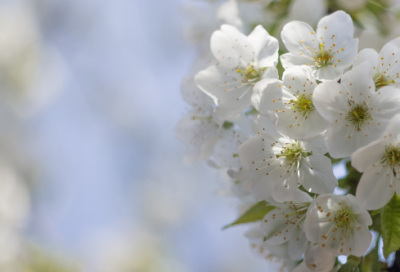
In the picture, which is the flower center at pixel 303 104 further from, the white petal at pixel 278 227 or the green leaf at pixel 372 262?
the green leaf at pixel 372 262

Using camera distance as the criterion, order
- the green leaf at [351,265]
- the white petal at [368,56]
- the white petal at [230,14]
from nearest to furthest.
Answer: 1. the white petal at [368,56]
2. the green leaf at [351,265]
3. the white petal at [230,14]

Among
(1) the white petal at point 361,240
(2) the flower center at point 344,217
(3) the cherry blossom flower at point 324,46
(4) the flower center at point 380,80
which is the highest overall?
(3) the cherry blossom flower at point 324,46

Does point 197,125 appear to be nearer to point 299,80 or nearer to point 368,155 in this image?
point 299,80

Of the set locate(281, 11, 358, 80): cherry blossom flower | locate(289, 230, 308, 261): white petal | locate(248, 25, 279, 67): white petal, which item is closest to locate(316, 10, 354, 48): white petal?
locate(281, 11, 358, 80): cherry blossom flower

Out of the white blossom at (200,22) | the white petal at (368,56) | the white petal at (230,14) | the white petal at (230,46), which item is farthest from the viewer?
the white blossom at (200,22)

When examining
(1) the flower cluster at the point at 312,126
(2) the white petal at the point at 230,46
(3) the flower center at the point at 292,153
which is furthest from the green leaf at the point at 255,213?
(2) the white petal at the point at 230,46

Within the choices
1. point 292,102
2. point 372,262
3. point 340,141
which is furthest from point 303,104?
point 372,262

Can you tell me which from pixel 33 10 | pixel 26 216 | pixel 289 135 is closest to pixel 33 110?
pixel 33 10

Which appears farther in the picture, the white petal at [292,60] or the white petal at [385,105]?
the white petal at [292,60]
